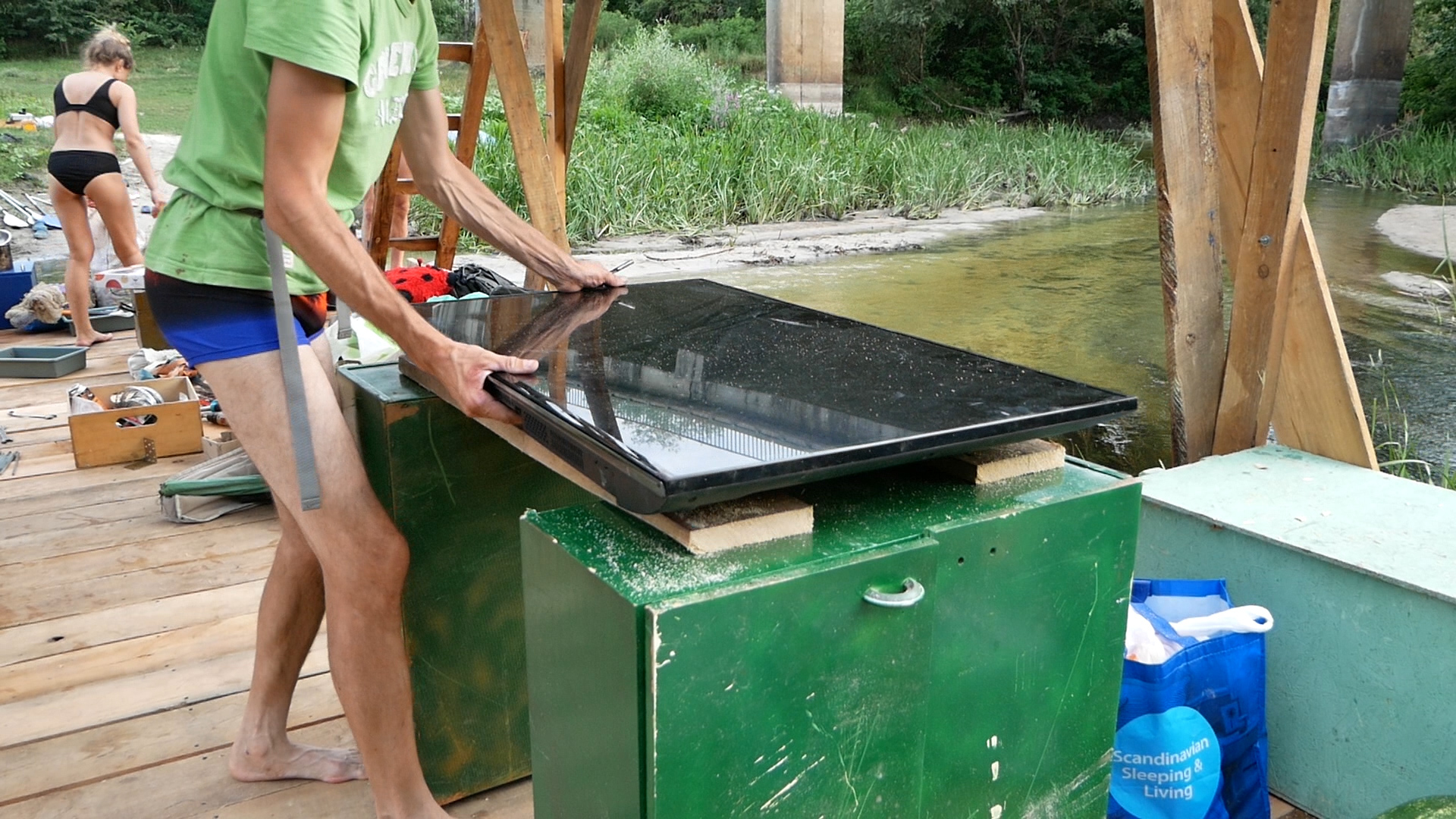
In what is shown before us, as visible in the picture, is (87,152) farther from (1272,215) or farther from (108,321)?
(1272,215)

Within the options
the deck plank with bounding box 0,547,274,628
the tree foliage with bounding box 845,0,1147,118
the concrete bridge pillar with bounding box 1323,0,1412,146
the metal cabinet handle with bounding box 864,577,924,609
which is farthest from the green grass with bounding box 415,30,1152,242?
the tree foliage with bounding box 845,0,1147,118

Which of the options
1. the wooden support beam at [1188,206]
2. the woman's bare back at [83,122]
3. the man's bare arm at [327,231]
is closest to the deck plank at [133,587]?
the man's bare arm at [327,231]

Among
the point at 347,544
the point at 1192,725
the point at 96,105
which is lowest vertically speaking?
the point at 1192,725

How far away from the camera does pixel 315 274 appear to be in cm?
196

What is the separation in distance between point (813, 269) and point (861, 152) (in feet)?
15.8

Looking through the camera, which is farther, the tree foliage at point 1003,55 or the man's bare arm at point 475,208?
the tree foliage at point 1003,55

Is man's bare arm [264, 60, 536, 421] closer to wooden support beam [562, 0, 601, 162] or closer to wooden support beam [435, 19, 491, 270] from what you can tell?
wooden support beam [562, 0, 601, 162]

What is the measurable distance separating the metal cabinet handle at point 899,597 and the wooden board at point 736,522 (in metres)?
0.13

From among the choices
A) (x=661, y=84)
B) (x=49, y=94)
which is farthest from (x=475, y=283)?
(x=49, y=94)

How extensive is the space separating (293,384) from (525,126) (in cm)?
252

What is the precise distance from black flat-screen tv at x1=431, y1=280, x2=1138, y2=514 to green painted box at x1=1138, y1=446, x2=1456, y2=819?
32.1 inches

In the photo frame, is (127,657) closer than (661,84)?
Yes

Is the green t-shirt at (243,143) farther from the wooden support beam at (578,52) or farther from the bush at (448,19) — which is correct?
the bush at (448,19)

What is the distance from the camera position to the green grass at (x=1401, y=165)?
14.0 m
